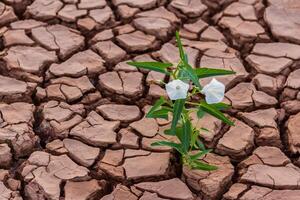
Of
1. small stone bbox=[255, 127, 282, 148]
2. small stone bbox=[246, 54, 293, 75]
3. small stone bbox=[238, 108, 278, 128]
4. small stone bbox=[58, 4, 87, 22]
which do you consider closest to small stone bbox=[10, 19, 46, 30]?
small stone bbox=[58, 4, 87, 22]

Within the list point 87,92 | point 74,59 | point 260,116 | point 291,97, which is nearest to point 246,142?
point 260,116

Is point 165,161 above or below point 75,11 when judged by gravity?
below

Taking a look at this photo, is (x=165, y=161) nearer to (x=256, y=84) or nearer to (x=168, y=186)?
(x=168, y=186)

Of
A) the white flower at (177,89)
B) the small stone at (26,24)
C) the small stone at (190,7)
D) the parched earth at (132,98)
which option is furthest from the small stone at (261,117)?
the small stone at (26,24)

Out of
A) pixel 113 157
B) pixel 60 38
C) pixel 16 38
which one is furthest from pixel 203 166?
pixel 16 38

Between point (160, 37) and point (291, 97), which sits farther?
point (160, 37)

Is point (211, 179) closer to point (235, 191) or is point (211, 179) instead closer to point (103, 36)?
point (235, 191)
